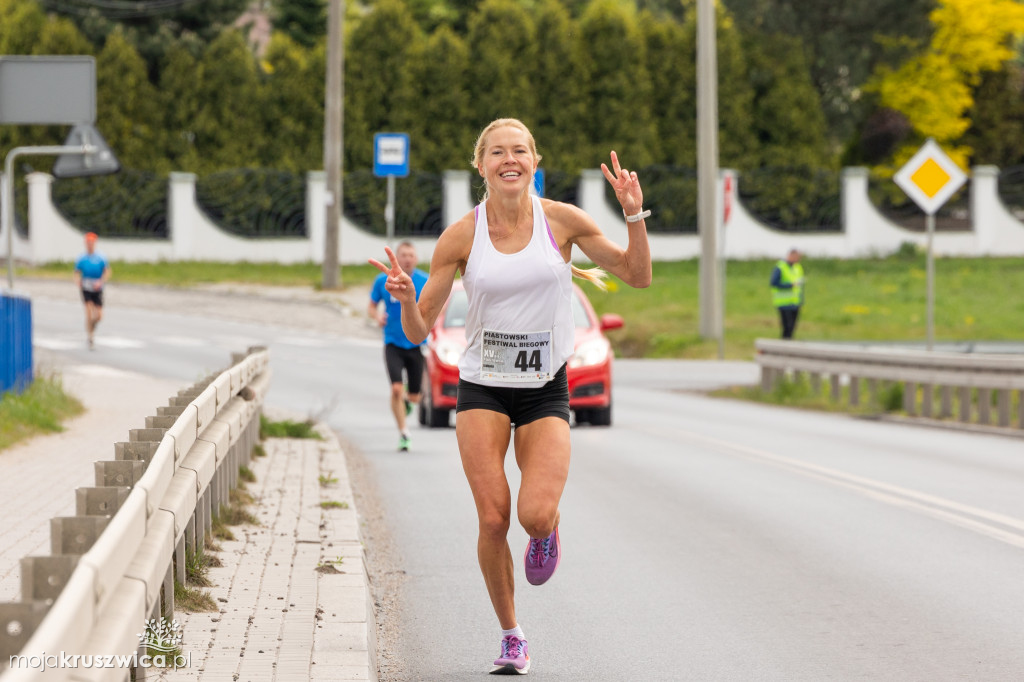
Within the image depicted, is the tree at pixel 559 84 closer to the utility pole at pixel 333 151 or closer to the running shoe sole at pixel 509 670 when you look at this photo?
the utility pole at pixel 333 151

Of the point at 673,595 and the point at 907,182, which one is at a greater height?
the point at 907,182

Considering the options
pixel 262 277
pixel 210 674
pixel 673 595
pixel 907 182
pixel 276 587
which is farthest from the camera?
pixel 262 277

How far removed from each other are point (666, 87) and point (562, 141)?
3.92m

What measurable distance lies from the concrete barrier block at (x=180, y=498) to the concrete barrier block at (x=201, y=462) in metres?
0.16

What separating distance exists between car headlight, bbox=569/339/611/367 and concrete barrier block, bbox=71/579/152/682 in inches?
506

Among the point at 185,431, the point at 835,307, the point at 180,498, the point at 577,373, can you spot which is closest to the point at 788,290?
the point at 835,307

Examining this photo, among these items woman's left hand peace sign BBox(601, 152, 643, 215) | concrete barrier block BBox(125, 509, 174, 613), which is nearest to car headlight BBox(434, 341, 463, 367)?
woman's left hand peace sign BBox(601, 152, 643, 215)

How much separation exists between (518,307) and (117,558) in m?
2.53

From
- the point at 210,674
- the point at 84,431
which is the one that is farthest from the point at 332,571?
the point at 84,431

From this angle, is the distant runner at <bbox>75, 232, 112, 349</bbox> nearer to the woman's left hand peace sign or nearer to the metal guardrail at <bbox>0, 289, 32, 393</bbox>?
the metal guardrail at <bbox>0, 289, 32, 393</bbox>

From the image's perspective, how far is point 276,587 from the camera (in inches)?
283

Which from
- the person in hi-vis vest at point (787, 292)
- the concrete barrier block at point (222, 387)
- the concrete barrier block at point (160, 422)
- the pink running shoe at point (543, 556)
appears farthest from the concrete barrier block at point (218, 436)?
the person in hi-vis vest at point (787, 292)

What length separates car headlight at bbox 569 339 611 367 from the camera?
55.5ft

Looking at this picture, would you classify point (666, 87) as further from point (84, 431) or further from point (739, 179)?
point (84, 431)
